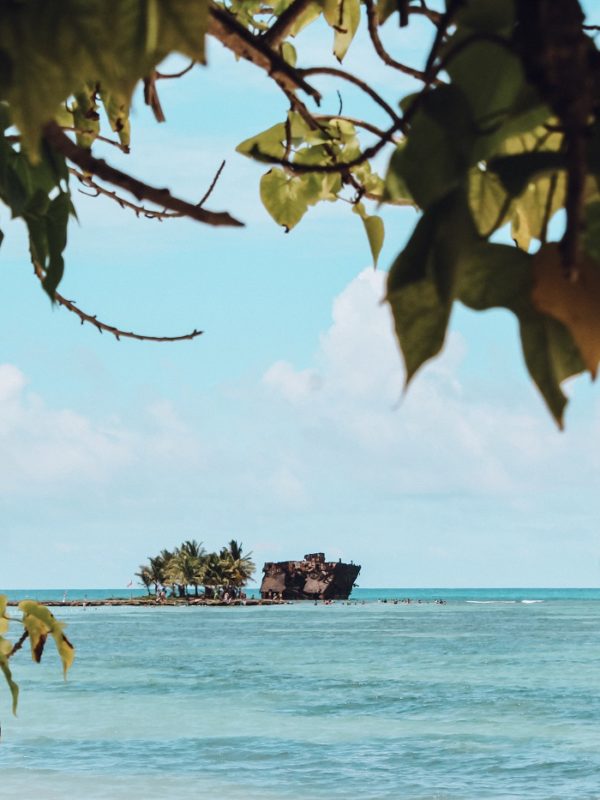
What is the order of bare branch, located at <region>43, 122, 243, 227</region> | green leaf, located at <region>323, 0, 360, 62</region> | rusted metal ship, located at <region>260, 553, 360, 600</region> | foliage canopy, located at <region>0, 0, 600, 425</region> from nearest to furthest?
foliage canopy, located at <region>0, 0, 600, 425</region>
bare branch, located at <region>43, 122, 243, 227</region>
green leaf, located at <region>323, 0, 360, 62</region>
rusted metal ship, located at <region>260, 553, 360, 600</region>

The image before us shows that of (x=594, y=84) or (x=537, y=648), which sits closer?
(x=594, y=84)

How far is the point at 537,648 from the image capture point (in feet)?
129

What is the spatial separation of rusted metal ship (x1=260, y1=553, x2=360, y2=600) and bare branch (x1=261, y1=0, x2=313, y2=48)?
231 ft

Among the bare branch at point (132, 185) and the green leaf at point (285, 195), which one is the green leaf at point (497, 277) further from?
the green leaf at point (285, 195)

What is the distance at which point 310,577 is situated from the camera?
7244 centimetres

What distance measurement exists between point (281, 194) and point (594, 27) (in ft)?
0.93

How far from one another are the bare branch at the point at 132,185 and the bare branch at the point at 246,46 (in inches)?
5.5

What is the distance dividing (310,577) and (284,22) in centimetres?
7273

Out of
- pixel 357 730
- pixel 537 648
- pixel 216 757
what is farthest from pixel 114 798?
pixel 537 648

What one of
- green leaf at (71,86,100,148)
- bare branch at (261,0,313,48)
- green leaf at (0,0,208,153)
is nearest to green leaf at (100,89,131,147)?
green leaf at (71,86,100,148)

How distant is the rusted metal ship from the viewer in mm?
71312

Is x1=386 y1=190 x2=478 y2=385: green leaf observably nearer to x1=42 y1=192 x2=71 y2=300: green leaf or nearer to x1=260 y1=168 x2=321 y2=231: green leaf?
x1=42 y1=192 x2=71 y2=300: green leaf

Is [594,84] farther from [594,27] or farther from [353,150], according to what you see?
[353,150]

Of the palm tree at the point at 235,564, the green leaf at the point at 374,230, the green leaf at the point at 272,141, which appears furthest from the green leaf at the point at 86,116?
the palm tree at the point at 235,564
